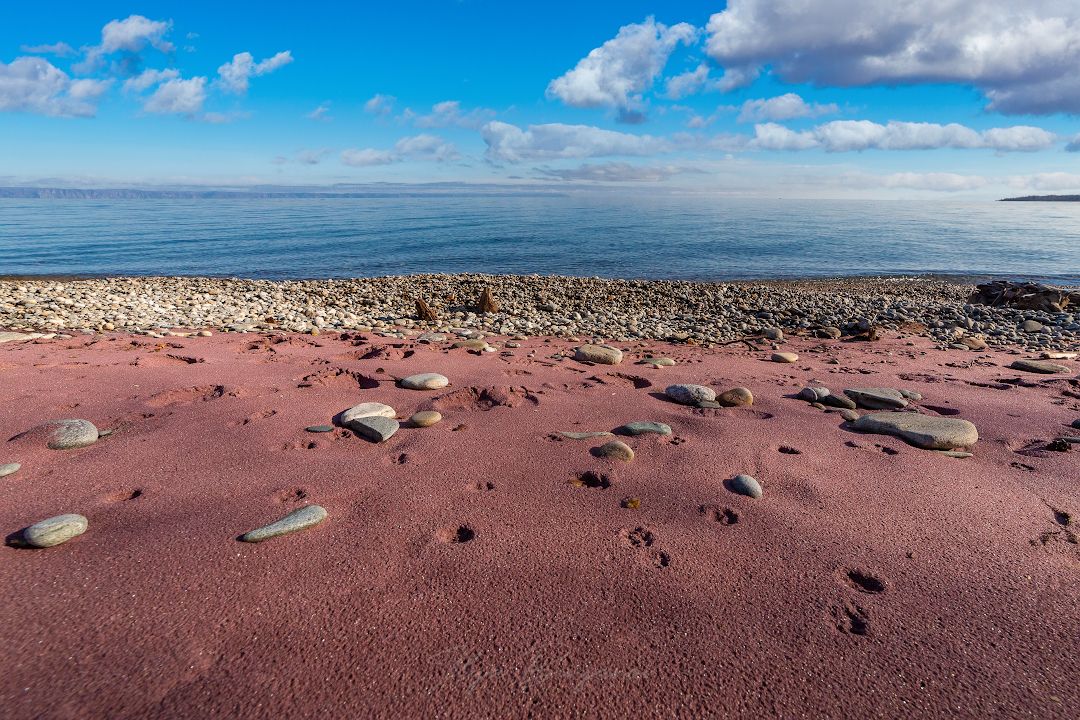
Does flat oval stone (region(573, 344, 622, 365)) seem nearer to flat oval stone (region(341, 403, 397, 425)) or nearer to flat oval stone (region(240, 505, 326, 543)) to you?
flat oval stone (region(341, 403, 397, 425))

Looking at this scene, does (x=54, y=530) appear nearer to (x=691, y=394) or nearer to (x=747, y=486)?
(x=747, y=486)

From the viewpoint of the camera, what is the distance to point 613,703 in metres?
1.91

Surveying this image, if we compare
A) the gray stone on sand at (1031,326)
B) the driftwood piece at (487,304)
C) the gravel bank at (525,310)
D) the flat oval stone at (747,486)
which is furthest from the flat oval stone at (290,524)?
the gray stone on sand at (1031,326)

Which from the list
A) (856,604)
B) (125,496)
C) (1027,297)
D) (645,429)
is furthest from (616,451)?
(1027,297)

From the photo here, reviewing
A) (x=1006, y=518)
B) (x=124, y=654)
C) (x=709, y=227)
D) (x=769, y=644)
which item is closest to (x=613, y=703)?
(x=769, y=644)

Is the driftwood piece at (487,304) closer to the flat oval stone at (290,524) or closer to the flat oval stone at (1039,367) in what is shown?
the flat oval stone at (1039,367)

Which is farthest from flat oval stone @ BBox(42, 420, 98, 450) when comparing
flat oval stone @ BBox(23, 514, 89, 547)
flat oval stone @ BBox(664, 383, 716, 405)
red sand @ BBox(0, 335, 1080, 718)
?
flat oval stone @ BBox(664, 383, 716, 405)

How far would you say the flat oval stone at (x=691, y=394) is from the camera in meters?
5.10

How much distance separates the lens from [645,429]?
4258mm

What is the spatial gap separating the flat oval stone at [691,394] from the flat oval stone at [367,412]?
2.68 m

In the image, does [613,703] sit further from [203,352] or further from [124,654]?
[203,352]

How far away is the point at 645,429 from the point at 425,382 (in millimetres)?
2307

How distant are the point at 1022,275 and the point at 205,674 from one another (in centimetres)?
3066

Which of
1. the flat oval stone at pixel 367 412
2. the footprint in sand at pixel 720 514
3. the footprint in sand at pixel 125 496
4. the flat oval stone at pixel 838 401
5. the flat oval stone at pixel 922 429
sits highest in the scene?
the flat oval stone at pixel 922 429
